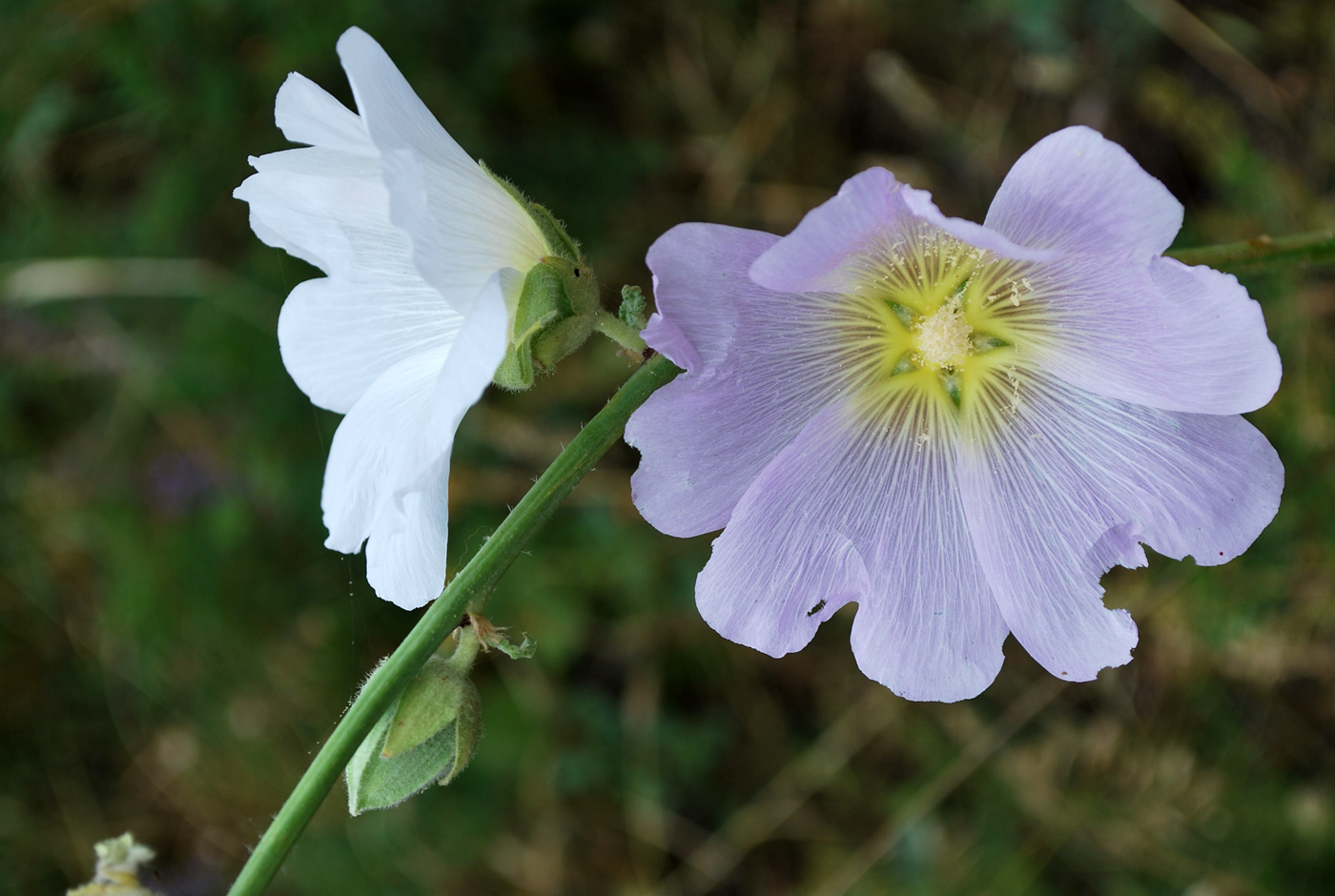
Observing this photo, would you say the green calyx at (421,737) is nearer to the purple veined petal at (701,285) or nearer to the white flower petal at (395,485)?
the white flower petal at (395,485)

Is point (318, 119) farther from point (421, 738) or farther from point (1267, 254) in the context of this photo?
point (1267, 254)

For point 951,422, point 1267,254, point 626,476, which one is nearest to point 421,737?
point 951,422

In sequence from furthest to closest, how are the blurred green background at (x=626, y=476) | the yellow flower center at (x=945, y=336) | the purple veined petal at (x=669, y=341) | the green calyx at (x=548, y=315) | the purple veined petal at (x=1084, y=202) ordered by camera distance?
the blurred green background at (x=626, y=476) → the yellow flower center at (x=945, y=336) → the green calyx at (x=548, y=315) → the purple veined petal at (x=669, y=341) → the purple veined petal at (x=1084, y=202)

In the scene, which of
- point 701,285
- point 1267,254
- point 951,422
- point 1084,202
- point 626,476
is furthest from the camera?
point 626,476

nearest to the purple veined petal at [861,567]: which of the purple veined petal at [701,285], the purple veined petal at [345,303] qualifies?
the purple veined petal at [701,285]

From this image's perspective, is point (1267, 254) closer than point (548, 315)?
No

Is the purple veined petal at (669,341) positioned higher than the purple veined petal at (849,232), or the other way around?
the purple veined petal at (849,232)

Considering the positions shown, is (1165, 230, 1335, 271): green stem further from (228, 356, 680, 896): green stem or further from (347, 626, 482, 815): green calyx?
(347, 626, 482, 815): green calyx
